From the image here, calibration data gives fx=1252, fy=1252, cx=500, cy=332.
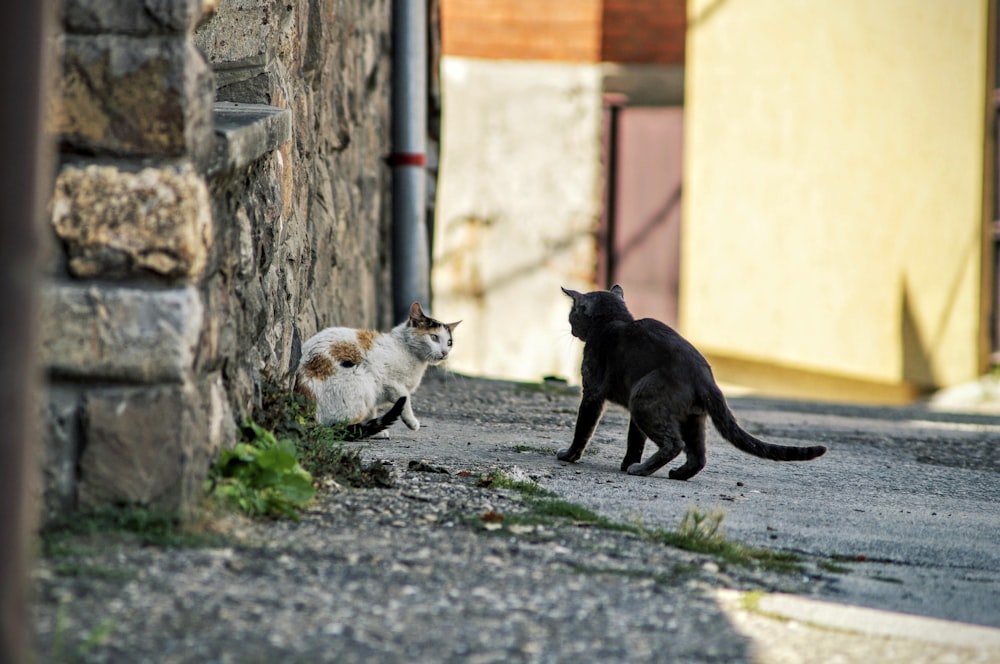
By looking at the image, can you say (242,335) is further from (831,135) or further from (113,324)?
(831,135)

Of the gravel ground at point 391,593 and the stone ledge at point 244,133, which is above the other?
the stone ledge at point 244,133

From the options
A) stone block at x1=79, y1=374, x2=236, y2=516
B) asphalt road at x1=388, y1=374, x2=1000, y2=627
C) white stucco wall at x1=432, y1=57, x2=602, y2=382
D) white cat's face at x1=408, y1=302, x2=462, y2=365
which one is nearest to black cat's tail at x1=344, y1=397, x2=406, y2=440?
asphalt road at x1=388, y1=374, x2=1000, y2=627

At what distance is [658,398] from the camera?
4.70m

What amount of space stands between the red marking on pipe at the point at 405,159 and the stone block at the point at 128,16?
474cm

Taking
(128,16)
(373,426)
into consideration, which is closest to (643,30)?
(373,426)

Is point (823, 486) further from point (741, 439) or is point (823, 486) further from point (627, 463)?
point (627, 463)

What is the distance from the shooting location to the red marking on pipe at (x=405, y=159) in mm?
7914

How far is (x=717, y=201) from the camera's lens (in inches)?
476

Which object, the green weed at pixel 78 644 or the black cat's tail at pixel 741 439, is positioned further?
the black cat's tail at pixel 741 439

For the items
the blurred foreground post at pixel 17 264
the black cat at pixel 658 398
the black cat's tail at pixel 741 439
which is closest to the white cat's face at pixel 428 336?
the black cat at pixel 658 398

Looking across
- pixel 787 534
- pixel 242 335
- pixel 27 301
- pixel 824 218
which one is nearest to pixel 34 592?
pixel 27 301

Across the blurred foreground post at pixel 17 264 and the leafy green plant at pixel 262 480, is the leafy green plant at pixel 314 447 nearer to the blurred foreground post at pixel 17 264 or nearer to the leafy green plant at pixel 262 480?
the leafy green plant at pixel 262 480

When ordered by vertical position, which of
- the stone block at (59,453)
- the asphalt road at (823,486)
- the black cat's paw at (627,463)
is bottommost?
the asphalt road at (823,486)

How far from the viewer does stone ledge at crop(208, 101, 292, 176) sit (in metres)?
3.51
